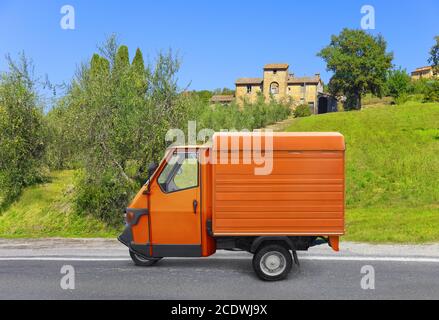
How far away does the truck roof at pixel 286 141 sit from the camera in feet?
23.4

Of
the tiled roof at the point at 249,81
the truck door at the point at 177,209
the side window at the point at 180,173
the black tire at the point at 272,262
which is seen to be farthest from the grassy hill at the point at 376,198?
the tiled roof at the point at 249,81

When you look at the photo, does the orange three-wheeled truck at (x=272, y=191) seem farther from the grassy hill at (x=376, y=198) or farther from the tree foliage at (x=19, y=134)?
the tree foliage at (x=19, y=134)

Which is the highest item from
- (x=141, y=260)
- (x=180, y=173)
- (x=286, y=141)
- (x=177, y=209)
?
(x=286, y=141)

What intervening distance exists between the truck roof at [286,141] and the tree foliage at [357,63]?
2390 inches

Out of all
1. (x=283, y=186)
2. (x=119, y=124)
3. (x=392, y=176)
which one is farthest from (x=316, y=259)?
(x=392, y=176)

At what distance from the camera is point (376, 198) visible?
18.0m

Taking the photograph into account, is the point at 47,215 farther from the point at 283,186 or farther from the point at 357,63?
the point at 357,63

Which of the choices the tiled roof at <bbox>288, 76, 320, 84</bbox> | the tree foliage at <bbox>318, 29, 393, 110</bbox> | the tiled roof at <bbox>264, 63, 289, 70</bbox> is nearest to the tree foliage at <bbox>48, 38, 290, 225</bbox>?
the tree foliage at <bbox>318, 29, 393, 110</bbox>

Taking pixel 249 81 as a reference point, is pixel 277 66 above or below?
above

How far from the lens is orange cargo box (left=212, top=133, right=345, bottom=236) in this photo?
7.11 meters

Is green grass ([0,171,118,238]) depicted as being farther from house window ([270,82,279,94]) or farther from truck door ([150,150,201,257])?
house window ([270,82,279,94])

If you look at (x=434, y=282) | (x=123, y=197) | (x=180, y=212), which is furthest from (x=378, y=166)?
(x=180, y=212)

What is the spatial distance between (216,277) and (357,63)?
204 feet
